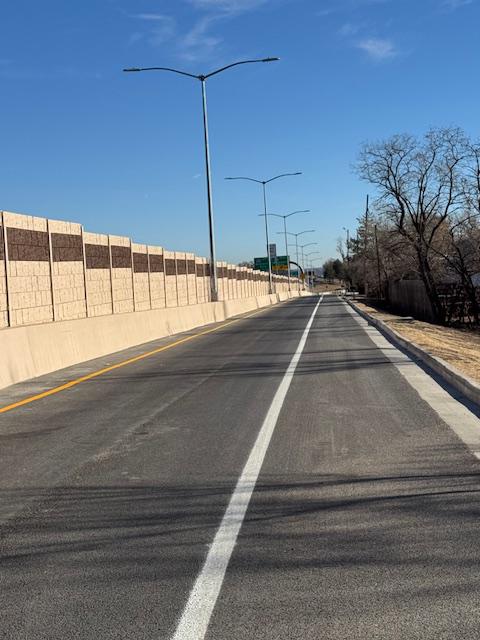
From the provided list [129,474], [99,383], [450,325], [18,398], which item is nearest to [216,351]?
[99,383]

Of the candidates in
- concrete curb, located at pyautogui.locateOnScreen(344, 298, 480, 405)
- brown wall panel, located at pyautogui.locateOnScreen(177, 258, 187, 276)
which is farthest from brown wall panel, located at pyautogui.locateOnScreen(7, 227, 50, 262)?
brown wall panel, located at pyautogui.locateOnScreen(177, 258, 187, 276)

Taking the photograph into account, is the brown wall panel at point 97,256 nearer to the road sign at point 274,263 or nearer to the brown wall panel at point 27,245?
the brown wall panel at point 27,245

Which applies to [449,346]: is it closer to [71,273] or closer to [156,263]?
[71,273]

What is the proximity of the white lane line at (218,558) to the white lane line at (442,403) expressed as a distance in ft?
7.40

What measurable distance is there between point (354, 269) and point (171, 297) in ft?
333

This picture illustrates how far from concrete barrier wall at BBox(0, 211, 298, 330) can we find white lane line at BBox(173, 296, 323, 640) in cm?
1273

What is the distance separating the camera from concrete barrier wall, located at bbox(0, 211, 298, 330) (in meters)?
21.0

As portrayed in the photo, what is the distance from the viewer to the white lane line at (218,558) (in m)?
3.92

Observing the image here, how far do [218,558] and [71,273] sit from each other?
21.7 metres

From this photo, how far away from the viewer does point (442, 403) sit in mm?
10703

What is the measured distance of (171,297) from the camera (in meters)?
41.9

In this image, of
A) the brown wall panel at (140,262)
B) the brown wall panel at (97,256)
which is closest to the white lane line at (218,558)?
the brown wall panel at (97,256)

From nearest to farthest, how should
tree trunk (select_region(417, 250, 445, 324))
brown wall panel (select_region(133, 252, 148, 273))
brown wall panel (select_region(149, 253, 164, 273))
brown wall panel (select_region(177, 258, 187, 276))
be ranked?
brown wall panel (select_region(133, 252, 148, 273)) → brown wall panel (select_region(149, 253, 164, 273)) → brown wall panel (select_region(177, 258, 187, 276)) → tree trunk (select_region(417, 250, 445, 324))

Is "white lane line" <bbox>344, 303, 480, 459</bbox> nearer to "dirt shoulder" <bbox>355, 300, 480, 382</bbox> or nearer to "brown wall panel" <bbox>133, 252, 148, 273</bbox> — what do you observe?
"dirt shoulder" <bbox>355, 300, 480, 382</bbox>
